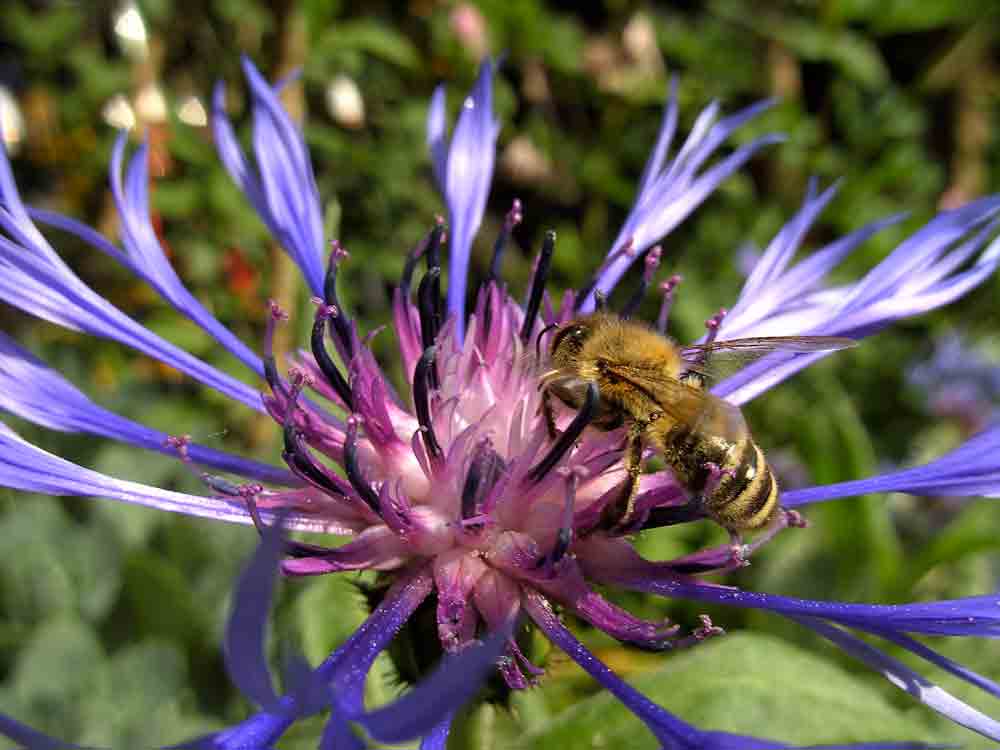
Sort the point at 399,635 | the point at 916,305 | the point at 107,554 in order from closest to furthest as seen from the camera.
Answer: the point at 399,635 → the point at 916,305 → the point at 107,554

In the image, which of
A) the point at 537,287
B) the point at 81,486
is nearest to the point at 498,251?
the point at 537,287

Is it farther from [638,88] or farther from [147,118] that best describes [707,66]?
[147,118]

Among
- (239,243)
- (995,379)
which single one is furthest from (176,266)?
(995,379)

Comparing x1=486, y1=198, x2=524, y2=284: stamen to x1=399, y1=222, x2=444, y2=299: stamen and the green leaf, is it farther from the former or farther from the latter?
the green leaf

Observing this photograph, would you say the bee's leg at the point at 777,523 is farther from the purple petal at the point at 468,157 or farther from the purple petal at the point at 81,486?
the purple petal at the point at 468,157

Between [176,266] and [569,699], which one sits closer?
[569,699]
